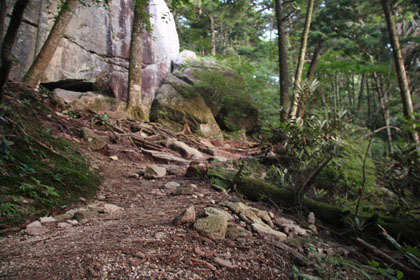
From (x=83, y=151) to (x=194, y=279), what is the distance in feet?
11.3

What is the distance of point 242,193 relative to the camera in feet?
10.4

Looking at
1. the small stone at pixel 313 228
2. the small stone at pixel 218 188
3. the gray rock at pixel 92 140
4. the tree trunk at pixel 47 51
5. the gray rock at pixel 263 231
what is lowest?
the small stone at pixel 313 228

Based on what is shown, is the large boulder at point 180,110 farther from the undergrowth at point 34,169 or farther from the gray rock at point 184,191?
the gray rock at point 184,191

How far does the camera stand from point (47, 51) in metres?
5.48

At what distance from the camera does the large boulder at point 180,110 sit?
8234 millimetres

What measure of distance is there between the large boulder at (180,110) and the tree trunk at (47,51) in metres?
3.35

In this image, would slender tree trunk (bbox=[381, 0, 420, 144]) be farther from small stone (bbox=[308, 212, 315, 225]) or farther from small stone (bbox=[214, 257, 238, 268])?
small stone (bbox=[214, 257, 238, 268])

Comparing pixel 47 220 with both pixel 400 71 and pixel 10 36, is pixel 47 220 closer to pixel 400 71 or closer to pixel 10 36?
pixel 10 36

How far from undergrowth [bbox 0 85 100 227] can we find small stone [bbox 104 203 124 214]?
1.17 feet

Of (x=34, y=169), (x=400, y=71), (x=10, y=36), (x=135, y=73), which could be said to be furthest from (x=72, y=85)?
(x=400, y=71)

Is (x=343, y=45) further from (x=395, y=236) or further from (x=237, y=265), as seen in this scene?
(x=237, y=265)

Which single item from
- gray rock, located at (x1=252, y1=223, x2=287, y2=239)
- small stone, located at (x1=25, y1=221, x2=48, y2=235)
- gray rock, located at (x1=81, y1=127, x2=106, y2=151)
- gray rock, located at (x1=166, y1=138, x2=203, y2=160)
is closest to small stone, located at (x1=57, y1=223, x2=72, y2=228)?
small stone, located at (x1=25, y1=221, x2=48, y2=235)

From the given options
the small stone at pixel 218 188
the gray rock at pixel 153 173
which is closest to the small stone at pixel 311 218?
the small stone at pixel 218 188

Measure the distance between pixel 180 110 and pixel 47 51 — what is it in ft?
13.4
